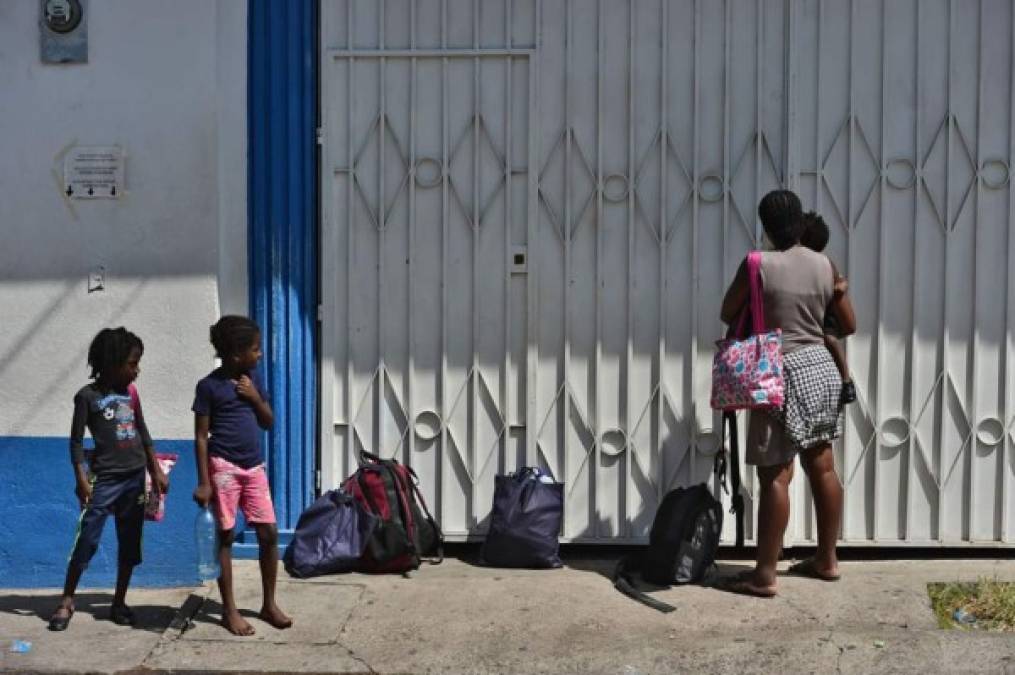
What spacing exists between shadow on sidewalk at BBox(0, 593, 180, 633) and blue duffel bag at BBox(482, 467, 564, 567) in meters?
1.49

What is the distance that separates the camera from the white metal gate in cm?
641

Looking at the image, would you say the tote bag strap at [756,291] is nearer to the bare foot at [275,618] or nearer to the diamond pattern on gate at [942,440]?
the diamond pattern on gate at [942,440]

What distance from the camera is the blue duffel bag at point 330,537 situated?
6.34m

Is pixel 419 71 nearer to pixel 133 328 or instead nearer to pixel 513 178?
pixel 513 178

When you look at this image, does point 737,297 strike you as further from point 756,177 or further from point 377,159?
point 377,159

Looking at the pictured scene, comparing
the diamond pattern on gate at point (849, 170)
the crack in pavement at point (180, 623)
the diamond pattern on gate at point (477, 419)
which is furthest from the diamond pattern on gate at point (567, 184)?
the crack in pavement at point (180, 623)

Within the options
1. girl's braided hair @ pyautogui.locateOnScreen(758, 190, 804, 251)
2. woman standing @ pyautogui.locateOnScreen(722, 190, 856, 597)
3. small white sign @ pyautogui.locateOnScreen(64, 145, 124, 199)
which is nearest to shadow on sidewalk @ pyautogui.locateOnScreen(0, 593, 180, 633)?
small white sign @ pyautogui.locateOnScreen(64, 145, 124, 199)

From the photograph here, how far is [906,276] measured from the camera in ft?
21.1

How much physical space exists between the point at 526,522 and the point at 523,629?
2.55ft

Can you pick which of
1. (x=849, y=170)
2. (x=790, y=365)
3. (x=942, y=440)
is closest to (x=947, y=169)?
(x=849, y=170)

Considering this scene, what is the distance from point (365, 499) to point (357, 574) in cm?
35

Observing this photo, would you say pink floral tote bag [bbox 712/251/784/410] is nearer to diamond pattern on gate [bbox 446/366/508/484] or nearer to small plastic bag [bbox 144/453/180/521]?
diamond pattern on gate [bbox 446/366/508/484]

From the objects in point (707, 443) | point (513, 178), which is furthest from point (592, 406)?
point (513, 178)

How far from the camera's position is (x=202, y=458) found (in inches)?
220
